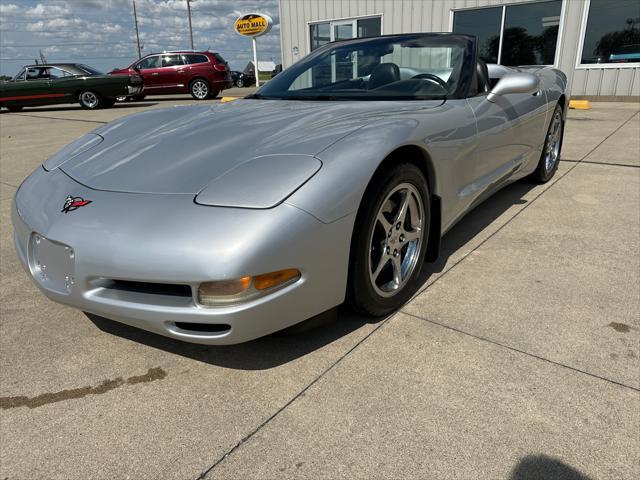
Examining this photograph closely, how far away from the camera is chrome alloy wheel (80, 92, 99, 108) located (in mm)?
14352

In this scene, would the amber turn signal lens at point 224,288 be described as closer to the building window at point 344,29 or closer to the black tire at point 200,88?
the building window at point 344,29

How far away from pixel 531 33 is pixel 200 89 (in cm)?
1017

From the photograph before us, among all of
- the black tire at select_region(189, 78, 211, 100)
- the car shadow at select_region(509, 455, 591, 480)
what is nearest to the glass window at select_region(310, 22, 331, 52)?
the black tire at select_region(189, 78, 211, 100)

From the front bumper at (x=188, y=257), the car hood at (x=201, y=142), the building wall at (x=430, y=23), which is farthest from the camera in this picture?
the building wall at (x=430, y=23)

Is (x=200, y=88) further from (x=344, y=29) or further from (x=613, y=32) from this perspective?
(x=613, y=32)

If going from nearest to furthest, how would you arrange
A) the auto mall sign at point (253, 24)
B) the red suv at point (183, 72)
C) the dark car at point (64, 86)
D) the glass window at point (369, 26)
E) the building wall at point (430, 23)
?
the building wall at point (430, 23), the glass window at point (369, 26), the dark car at point (64, 86), the red suv at point (183, 72), the auto mall sign at point (253, 24)

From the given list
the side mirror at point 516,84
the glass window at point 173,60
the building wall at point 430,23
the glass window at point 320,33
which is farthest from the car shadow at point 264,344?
the glass window at point 173,60

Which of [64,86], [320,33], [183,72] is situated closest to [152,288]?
[320,33]

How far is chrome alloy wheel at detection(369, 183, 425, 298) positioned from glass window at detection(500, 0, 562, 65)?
35.1 ft

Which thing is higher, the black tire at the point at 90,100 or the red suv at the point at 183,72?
the red suv at the point at 183,72

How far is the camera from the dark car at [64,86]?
46.5 ft

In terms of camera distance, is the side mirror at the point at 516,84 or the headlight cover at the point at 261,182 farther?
the side mirror at the point at 516,84

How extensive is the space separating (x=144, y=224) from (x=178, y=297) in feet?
0.92

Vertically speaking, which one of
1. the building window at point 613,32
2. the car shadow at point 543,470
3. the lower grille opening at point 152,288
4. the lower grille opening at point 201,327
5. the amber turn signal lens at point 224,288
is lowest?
the car shadow at point 543,470
